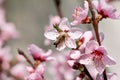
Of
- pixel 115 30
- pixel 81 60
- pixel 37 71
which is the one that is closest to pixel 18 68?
pixel 115 30

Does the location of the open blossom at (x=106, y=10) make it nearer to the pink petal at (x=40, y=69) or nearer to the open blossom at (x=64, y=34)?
the open blossom at (x=64, y=34)

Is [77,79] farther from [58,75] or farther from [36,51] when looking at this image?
[58,75]

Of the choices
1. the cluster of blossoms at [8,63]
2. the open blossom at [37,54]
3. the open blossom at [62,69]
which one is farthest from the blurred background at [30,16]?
the open blossom at [37,54]

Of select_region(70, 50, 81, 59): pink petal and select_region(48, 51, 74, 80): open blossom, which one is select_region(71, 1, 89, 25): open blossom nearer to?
select_region(70, 50, 81, 59): pink petal

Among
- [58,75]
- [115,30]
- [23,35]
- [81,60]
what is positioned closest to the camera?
[81,60]

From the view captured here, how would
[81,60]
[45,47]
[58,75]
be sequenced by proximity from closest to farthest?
[81,60]
[58,75]
[45,47]

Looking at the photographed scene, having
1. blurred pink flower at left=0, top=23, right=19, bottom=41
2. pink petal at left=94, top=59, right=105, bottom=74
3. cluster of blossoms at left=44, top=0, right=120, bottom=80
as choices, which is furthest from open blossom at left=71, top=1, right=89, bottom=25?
blurred pink flower at left=0, top=23, right=19, bottom=41
